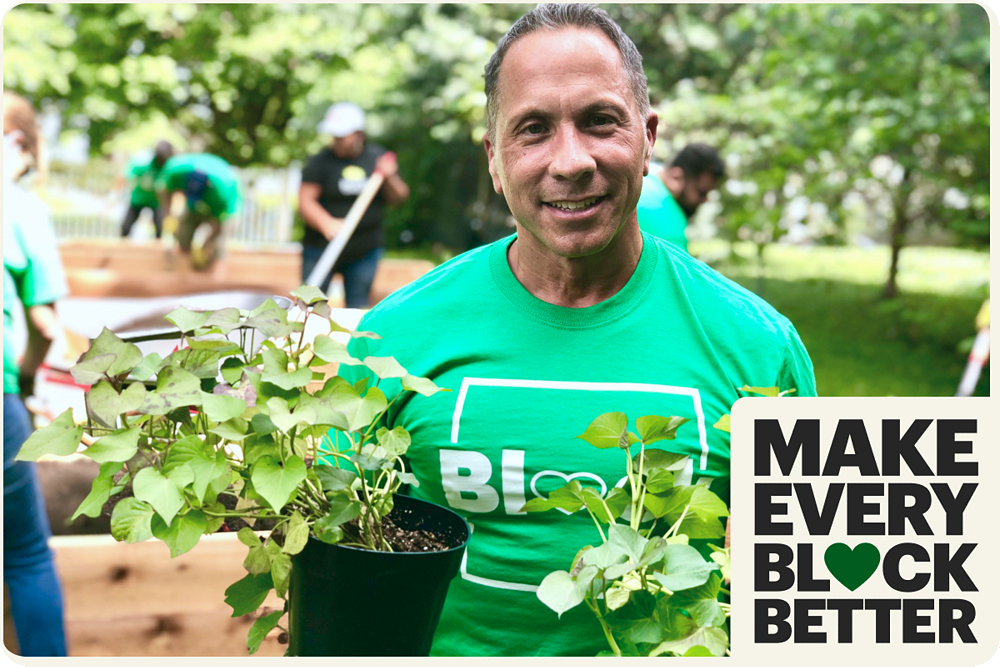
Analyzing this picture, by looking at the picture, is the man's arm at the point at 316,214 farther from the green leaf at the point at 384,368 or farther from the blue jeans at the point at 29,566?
the green leaf at the point at 384,368

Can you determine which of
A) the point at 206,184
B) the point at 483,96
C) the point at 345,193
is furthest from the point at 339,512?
the point at 483,96

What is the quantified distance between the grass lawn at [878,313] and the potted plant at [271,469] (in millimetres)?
5878

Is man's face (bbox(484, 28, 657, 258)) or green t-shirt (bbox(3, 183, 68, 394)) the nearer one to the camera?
man's face (bbox(484, 28, 657, 258))

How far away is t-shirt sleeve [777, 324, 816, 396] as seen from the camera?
1.34 meters

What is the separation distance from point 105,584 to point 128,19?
11.6m

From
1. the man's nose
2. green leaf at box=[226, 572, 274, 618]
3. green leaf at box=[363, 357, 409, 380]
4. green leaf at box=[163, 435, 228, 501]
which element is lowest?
green leaf at box=[226, 572, 274, 618]

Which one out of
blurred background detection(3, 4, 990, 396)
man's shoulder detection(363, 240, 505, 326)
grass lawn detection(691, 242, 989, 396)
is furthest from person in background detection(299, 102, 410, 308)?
man's shoulder detection(363, 240, 505, 326)

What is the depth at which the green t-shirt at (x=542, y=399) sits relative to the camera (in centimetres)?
129

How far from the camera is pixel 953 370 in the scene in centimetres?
798

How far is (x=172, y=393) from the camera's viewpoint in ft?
3.15

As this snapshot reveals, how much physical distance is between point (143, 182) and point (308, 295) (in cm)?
1071

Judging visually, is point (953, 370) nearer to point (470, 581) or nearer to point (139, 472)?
point (470, 581)

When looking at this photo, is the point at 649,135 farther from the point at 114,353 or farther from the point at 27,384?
the point at 27,384

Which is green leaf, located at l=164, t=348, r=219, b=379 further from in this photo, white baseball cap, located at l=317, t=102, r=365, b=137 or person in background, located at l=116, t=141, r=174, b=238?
person in background, located at l=116, t=141, r=174, b=238
